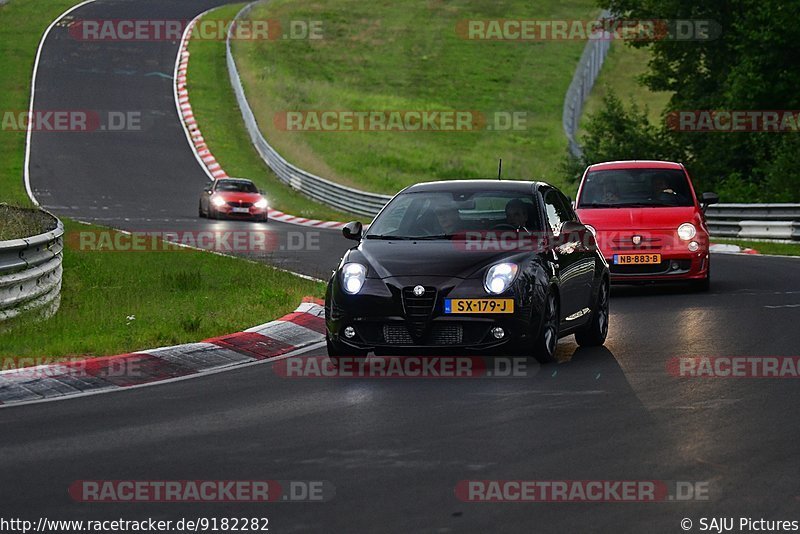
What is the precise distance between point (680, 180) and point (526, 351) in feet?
27.1

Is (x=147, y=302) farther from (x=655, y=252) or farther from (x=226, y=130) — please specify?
(x=226, y=130)

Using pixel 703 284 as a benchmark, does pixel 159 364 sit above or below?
above

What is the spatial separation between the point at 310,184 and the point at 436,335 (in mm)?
31969

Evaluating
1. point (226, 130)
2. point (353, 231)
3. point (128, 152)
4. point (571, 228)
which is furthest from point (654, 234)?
point (226, 130)

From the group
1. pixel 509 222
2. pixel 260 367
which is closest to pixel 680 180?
pixel 509 222

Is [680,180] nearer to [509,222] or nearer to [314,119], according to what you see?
[509,222]

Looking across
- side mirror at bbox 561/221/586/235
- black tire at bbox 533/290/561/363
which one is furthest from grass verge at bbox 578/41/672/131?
black tire at bbox 533/290/561/363

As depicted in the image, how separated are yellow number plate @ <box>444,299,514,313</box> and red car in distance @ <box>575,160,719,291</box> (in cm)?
672

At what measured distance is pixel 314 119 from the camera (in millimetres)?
55094

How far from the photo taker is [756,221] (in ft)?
96.5

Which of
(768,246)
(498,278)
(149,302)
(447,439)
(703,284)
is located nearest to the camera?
(447,439)

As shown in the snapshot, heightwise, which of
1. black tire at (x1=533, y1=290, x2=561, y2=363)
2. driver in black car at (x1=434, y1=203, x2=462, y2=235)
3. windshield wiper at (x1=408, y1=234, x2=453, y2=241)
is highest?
driver in black car at (x1=434, y1=203, x2=462, y2=235)

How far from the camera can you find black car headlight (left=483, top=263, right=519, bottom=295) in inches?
432

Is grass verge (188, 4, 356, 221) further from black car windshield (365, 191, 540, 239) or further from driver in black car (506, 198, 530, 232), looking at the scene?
driver in black car (506, 198, 530, 232)
